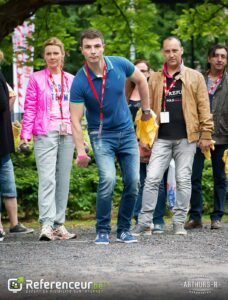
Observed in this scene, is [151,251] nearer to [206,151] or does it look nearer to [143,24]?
[206,151]

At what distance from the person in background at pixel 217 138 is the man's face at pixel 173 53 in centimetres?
96

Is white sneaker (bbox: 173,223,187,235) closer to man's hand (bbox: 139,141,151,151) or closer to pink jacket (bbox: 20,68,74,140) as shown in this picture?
man's hand (bbox: 139,141,151,151)

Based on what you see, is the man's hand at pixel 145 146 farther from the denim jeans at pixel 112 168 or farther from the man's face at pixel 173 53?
the man's face at pixel 173 53

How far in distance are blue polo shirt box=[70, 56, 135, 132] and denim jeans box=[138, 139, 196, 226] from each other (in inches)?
40.6

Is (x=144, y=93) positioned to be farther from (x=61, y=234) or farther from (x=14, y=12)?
(x=14, y=12)

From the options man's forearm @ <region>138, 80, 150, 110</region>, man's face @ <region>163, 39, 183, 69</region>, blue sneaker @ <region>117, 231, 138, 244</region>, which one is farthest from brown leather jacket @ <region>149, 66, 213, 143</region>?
blue sneaker @ <region>117, 231, 138, 244</region>

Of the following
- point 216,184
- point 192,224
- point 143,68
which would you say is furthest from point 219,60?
point 192,224

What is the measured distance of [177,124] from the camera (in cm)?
1057

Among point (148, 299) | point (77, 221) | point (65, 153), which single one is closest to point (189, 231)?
point (65, 153)

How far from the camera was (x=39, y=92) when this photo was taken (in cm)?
1046

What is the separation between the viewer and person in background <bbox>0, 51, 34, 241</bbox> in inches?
417

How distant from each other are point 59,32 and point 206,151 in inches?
199

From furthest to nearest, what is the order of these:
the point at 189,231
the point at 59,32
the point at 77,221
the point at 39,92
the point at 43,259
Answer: the point at 59,32 < the point at 77,221 < the point at 189,231 < the point at 39,92 < the point at 43,259

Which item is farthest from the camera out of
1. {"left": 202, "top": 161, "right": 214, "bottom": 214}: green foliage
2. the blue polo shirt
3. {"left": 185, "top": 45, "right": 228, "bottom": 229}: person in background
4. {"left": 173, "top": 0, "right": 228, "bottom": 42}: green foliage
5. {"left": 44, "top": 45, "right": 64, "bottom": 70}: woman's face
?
{"left": 173, "top": 0, "right": 228, "bottom": 42}: green foliage
